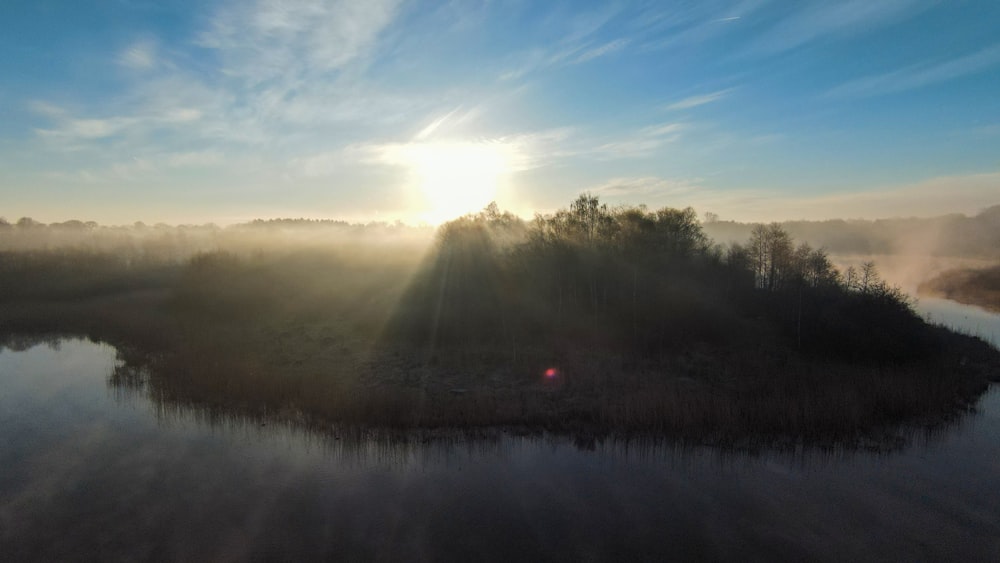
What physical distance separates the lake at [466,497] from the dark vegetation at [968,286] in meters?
61.1

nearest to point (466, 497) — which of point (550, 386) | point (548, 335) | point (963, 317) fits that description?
point (550, 386)

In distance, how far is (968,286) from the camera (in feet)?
231

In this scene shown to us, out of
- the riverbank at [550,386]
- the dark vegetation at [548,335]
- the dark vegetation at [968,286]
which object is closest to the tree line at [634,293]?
the dark vegetation at [548,335]

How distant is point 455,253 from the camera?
141 ft

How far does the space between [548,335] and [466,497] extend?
19.6 m

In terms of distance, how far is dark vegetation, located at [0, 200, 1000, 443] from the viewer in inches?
766

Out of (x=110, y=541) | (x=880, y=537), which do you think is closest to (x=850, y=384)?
(x=880, y=537)

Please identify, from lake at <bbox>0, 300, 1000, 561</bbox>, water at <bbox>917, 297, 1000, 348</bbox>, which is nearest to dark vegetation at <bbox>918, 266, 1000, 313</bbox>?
water at <bbox>917, 297, 1000, 348</bbox>

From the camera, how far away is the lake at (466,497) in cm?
1120

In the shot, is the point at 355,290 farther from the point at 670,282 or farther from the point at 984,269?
Result: the point at 984,269

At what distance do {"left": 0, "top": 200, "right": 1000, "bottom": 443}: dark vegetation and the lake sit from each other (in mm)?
2083

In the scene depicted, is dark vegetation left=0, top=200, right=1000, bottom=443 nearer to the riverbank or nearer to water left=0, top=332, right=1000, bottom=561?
the riverbank

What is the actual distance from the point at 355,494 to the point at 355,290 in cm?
3215

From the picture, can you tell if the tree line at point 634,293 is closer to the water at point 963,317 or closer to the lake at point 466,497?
the water at point 963,317
